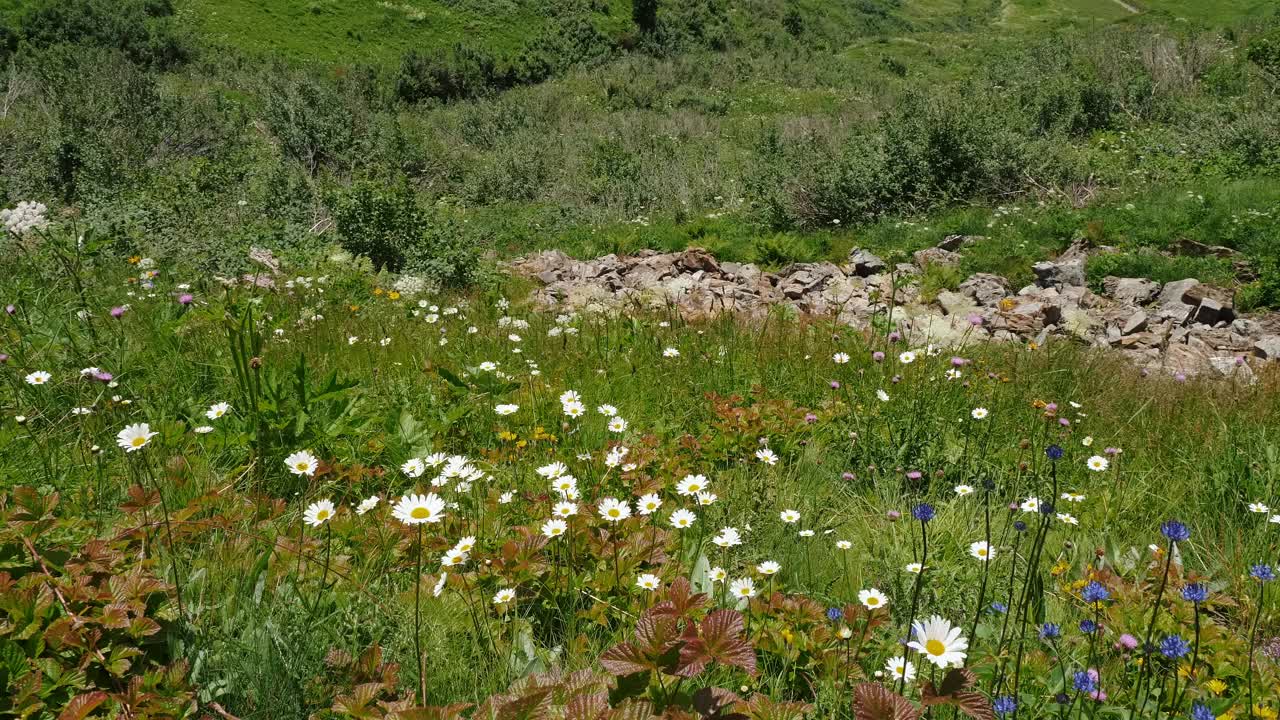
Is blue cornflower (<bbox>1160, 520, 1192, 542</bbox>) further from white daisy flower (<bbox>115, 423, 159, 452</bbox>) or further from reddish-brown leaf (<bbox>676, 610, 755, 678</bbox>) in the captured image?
white daisy flower (<bbox>115, 423, 159, 452</bbox>)

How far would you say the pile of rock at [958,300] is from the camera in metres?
6.11

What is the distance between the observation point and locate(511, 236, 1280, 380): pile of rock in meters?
6.11

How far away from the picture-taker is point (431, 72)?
3303 cm

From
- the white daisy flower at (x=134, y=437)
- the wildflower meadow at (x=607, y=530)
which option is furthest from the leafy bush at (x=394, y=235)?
the white daisy flower at (x=134, y=437)

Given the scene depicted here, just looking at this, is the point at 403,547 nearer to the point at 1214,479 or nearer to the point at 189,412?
the point at 189,412

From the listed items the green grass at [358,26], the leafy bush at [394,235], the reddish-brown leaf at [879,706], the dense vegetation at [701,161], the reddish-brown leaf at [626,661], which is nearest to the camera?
the reddish-brown leaf at [879,706]

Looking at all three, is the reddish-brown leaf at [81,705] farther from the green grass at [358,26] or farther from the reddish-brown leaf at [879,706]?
Answer: the green grass at [358,26]

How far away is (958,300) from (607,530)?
6873 millimetres

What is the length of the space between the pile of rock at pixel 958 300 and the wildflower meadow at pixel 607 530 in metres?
1.40

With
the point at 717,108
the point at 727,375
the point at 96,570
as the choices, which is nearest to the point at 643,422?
the point at 727,375

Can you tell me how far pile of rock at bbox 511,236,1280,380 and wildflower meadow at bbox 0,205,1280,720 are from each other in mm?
1404

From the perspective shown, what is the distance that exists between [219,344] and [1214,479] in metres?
4.92

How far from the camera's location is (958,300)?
25.7 feet

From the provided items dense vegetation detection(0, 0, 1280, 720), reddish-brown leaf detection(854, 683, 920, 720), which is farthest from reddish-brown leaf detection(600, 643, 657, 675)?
reddish-brown leaf detection(854, 683, 920, 720)
